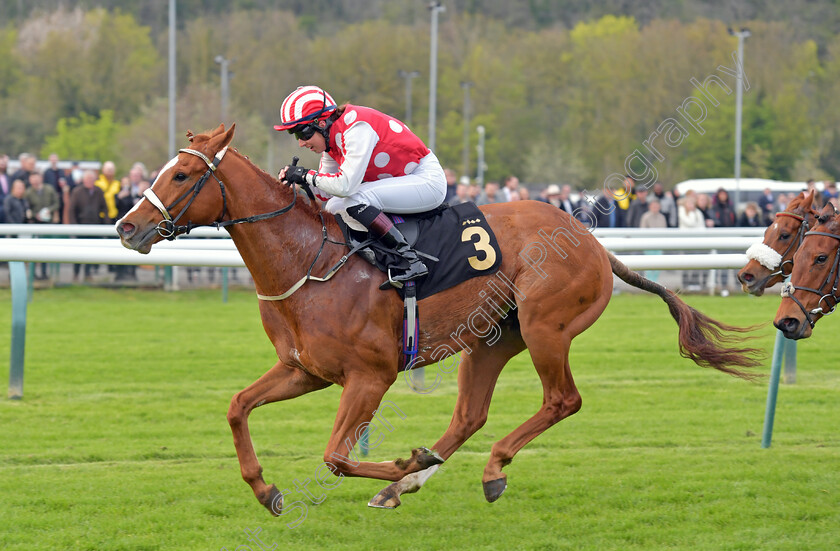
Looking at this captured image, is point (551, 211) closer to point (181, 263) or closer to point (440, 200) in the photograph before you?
point (440, 200)

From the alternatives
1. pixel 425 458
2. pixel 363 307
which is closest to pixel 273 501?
pixel 425 458

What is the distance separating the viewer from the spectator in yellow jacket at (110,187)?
13805 millimetres

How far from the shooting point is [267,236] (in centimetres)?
445

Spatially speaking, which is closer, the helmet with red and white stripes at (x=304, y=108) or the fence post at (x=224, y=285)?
the helmet with red and white stripes at (x=304, y=108)

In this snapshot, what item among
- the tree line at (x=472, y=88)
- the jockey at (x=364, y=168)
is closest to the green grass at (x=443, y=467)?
the jockey at (x=364, y=168)

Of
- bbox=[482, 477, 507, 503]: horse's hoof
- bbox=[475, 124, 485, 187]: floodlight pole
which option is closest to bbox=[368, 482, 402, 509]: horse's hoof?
bbox=[482, 477, 507, 503]: horse's hoof

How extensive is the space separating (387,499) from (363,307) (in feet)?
2.95

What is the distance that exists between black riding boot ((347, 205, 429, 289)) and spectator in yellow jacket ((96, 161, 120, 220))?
997 cm

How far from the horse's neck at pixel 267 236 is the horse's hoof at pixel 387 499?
1045mm

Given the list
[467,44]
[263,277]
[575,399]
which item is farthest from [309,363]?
[467,44]

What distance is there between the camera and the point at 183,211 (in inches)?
166

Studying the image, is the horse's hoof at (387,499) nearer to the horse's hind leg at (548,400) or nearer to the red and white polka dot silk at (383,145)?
the horse's hind leg at (548,400)

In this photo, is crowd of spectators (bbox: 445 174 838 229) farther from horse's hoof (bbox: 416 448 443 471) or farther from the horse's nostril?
horse's hoof (bbox: 416 448 443 471)

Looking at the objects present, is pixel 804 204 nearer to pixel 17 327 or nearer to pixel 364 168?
pixel 364 168
